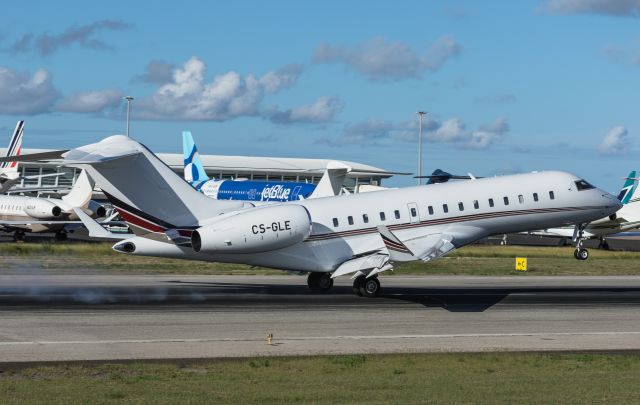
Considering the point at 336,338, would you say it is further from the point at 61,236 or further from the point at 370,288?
the point at 61,236

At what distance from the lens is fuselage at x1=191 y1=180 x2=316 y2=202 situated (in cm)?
8131

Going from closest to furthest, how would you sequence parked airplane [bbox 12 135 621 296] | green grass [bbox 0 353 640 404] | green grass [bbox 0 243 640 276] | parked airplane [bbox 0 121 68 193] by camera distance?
green grass [bbox 0 353 640 404], parked airplane [bbox 12 135 621 296], green grass [bbox 0 243 640 276], parked airplane [bbox 0 121 68 193]

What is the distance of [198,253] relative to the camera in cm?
2855

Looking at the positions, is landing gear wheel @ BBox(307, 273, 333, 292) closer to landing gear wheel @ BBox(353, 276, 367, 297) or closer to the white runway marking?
landing gear wheel @ BBox(353, 276, 367, 297)

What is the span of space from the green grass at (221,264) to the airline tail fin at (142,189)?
12218mm

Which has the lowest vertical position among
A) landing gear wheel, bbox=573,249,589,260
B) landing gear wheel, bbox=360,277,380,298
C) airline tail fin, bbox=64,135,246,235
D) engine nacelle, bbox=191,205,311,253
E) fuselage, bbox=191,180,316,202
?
landing gear wheel, bbox=360,277,380,298

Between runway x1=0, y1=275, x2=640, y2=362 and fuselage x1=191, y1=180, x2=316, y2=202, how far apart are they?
44.8 m

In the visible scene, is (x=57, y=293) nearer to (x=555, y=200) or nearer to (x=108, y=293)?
(x=108, y=293)

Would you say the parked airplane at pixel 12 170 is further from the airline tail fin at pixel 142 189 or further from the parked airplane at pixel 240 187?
the airline tail fin at pixel 142 189

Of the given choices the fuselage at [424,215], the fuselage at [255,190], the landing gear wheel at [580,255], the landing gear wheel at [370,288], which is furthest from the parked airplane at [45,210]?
the landing gear wheel at [370,288]

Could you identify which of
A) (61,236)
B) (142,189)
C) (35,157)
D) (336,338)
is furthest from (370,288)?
(61,236)

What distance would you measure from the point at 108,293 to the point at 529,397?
18.8 meters

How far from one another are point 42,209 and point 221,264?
33.7 meters

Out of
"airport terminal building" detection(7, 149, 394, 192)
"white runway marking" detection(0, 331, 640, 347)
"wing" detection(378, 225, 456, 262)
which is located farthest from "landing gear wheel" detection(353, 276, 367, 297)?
"airport terminal building" detection(7, 149, 394, 192)
